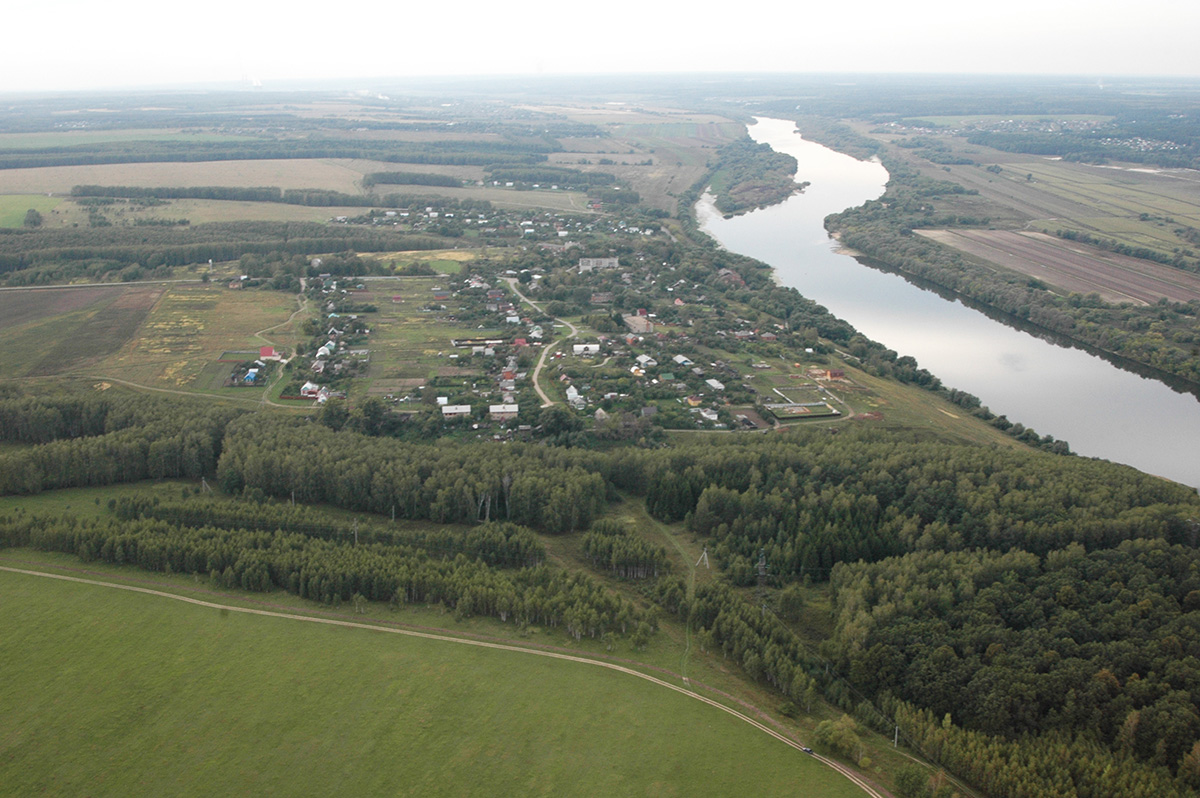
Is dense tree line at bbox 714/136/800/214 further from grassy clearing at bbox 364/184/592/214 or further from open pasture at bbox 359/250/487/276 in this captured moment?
open pasture at bbox 359/250/487/276

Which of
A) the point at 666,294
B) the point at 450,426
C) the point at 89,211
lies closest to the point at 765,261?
the point at 666,294

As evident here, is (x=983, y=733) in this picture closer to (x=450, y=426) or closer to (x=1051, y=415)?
Result: (x=450, y=426)

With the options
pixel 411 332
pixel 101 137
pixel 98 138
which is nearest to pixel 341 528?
pixel 411 332

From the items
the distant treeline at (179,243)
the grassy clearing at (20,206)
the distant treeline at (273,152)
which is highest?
the distant treeline at (273,152)

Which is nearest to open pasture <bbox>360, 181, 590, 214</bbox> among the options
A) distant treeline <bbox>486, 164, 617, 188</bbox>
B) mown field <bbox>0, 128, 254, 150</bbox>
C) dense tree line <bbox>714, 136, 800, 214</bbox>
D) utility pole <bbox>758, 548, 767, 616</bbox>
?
distant treeline <bbox>486, 164, 617, 188</bbox>

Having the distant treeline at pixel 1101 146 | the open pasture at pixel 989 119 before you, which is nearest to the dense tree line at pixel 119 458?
the distant treeline at pixel 1101 146

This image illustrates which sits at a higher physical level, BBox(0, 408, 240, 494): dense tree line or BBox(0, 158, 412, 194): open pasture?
BBox(0, 158, 412, 194): open pasture

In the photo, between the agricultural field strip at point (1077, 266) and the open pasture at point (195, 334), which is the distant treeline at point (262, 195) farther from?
the agricultural field strip at point (1077, 266)
